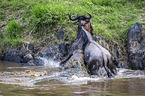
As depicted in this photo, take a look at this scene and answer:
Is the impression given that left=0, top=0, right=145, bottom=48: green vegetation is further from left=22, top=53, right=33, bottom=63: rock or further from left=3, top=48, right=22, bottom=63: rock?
left=22, top=53, right=33, bottom=63: rock

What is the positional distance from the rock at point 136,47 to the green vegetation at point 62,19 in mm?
426

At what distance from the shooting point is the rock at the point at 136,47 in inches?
354

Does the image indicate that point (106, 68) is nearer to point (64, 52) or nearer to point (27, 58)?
point (64, 52)

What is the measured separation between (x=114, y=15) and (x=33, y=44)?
13.9 ft

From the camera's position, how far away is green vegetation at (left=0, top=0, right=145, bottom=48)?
10.7 m

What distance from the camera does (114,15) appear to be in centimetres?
1215

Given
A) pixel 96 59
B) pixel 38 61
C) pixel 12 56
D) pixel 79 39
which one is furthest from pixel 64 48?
pixel 96 59

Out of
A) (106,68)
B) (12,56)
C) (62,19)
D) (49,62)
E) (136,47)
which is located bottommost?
(106,68)

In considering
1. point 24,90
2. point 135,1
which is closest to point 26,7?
point 135,1

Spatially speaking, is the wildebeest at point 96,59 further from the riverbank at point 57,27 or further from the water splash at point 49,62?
the riverbank at point 57,27

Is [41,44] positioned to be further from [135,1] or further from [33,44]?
[135,1]

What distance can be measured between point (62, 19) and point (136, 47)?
3.56 meters

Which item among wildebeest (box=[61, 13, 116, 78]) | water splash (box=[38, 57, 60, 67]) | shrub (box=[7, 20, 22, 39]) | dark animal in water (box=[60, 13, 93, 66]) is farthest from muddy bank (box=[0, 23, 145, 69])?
wildebeest (box=[61, 13, 116, 78])

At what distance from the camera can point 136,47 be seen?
949 cm
